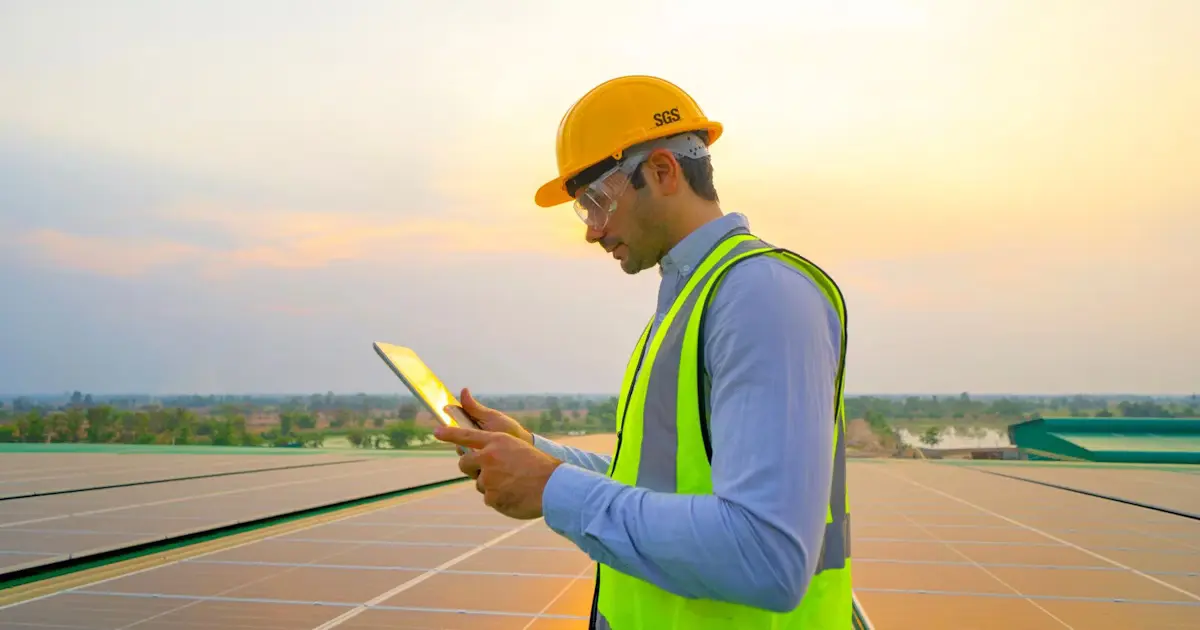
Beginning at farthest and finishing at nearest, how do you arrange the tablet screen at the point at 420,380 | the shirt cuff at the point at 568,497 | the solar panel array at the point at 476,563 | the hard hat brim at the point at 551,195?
the solar panel array at the point at 476,563 < the hard hat brim at the point at 551,195 < the tablet screen at the point at 420,380 < the shirt cuff at the point at 568,497

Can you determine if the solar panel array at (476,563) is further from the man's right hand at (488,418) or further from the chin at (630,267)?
the chin at (630,267)

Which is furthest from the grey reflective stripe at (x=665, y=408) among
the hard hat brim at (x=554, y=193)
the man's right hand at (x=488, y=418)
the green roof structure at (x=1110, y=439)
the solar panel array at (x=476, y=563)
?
the green roof structure at (x=1110, y=439)

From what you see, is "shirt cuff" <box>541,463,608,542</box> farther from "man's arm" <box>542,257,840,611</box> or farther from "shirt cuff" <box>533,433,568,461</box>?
"shirt cuff" <box>533,433,568,461</box>

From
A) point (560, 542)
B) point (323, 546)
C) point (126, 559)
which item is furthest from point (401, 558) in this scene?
point (126, 559)

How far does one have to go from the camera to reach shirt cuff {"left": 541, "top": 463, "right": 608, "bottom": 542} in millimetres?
1618

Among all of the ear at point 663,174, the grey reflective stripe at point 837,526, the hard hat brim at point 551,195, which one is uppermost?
the hard hat brim at point 551,195

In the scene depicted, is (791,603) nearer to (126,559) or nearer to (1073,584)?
(1073,584)

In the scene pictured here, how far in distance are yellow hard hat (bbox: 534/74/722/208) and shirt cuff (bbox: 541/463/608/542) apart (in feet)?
2.44

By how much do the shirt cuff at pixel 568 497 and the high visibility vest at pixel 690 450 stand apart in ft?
0.49

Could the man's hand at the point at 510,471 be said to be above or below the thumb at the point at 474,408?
below

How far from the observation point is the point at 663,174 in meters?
1.90

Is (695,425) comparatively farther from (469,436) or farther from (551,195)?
(551,195)

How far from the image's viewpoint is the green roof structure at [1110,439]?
68.5ft

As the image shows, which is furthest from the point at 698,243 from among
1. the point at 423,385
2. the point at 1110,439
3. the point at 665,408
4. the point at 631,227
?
the point at 1110,439
